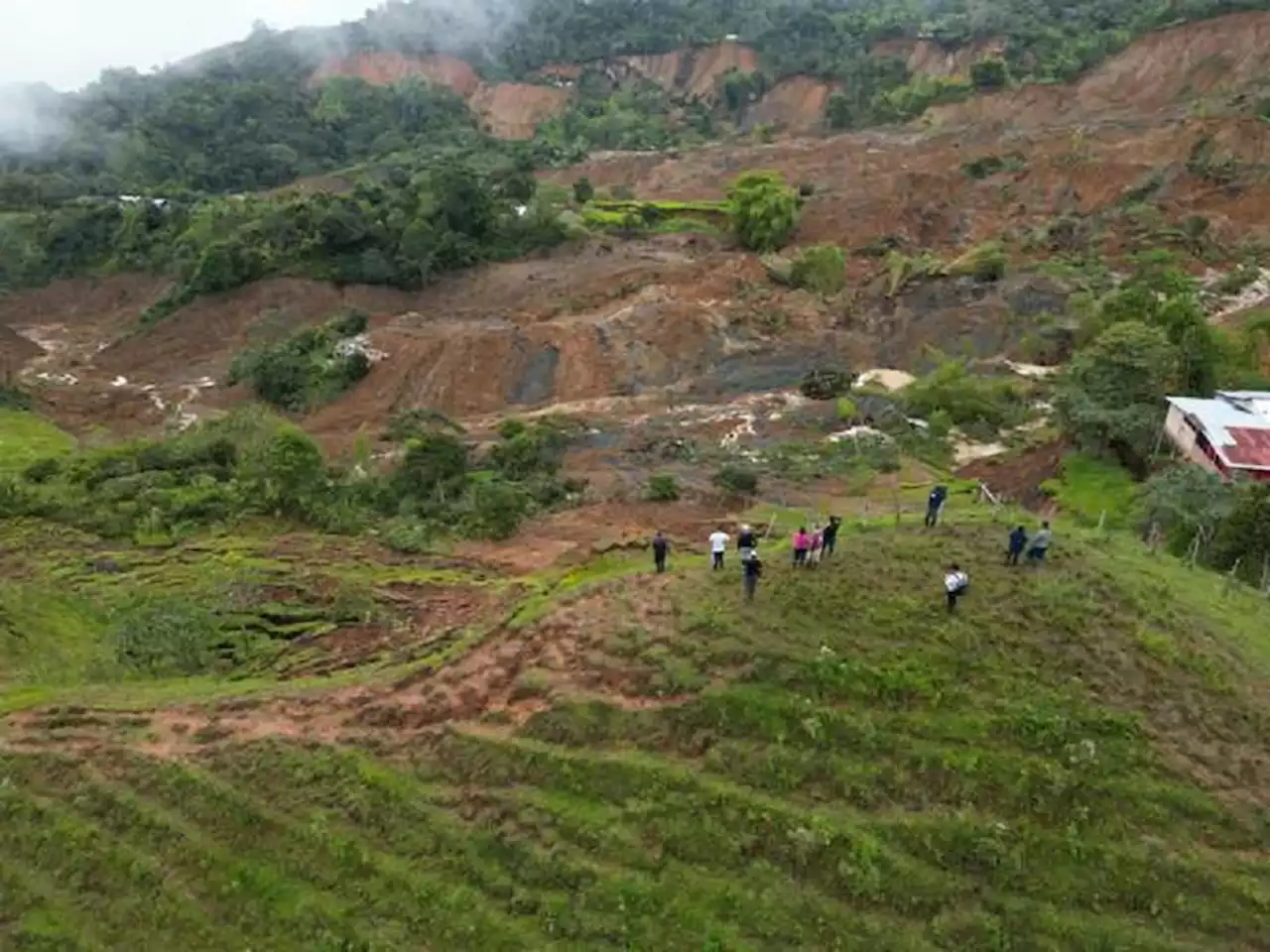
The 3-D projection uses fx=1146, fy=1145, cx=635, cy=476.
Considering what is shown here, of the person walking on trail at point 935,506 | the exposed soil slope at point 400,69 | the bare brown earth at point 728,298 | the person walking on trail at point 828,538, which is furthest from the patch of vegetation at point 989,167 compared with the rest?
the exposed soil slope at point 400,69

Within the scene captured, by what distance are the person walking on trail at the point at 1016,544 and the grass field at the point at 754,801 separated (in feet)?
0.81

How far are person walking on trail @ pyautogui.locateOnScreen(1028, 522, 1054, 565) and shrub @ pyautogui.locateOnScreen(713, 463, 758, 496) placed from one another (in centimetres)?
1279

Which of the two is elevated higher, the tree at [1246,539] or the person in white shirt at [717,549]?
the person in white shirt at [717,549]

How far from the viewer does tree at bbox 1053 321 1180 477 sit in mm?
26797

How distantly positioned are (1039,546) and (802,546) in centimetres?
285

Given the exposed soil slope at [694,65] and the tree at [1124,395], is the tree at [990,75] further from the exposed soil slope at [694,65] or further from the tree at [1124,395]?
the tree at [1124,395]

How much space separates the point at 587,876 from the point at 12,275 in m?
55.8

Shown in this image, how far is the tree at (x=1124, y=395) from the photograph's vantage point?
26.8 meters

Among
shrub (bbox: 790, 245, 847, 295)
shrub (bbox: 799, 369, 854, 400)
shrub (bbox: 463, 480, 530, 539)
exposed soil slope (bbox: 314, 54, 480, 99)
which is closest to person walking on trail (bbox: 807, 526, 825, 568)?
shrub (bbox: 463, 480, 530, 539)

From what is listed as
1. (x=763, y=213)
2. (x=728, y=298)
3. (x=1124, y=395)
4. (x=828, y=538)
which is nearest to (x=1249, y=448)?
(x=1124, y=395)

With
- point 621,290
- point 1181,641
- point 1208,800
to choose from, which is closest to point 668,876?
point 1208,800

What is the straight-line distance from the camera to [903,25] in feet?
300

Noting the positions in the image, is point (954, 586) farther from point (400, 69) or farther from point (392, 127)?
point (400, 69)

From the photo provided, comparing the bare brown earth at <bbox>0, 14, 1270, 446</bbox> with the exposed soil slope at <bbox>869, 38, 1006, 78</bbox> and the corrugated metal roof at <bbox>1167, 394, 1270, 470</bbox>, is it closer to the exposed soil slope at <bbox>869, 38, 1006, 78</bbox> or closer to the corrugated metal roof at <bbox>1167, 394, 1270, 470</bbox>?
the corrugated metal roof at <bbox>1167, 394, 1270, 470</bbox>
